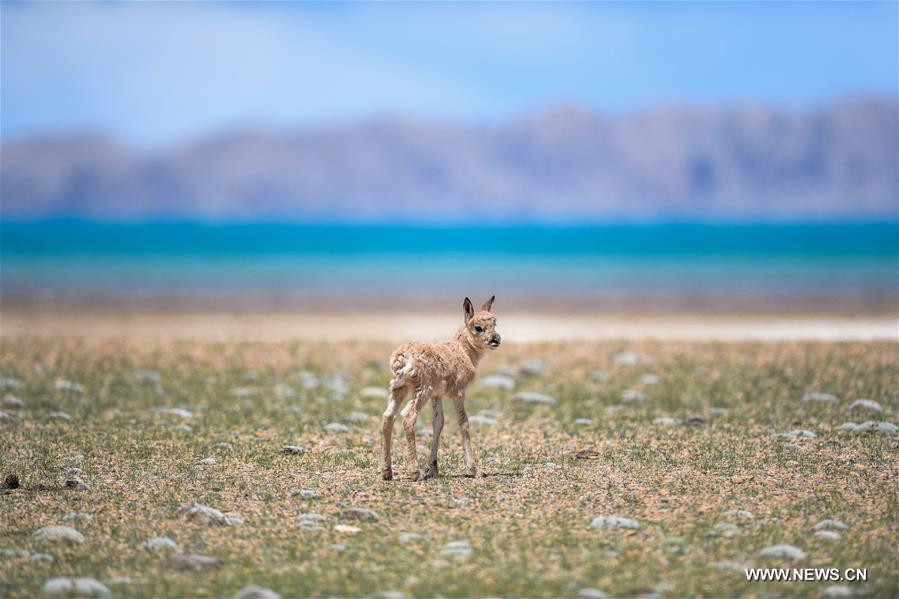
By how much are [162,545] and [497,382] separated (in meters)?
11.3

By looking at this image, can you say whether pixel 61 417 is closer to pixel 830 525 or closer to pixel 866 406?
pixel 830 525

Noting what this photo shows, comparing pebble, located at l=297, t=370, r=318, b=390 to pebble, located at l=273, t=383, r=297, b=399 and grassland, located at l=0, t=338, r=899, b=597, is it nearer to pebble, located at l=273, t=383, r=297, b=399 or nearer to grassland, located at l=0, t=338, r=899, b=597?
grassland, located at l=0, t=338, r=899, b=597

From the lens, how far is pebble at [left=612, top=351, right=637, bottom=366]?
2347 cm

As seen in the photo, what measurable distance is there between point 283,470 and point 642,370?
10.6 metres

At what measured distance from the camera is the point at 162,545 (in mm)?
10617

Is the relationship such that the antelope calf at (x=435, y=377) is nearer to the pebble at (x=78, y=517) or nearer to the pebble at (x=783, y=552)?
the pebble at (x=78, y=517)

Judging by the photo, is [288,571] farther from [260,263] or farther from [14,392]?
[260,263]

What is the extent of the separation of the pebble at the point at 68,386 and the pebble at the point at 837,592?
14.8 metres

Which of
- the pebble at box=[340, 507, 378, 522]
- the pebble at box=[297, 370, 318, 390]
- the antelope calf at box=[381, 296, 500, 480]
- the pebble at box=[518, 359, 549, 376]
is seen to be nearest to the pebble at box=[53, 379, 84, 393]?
the pebble at box=[297, 370, 318, 390]

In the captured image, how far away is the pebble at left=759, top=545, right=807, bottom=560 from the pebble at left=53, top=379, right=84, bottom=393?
13954mm

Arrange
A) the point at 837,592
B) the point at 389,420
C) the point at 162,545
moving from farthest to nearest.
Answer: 1. the point at 389,420
2. the point at 162,545
3. the point at 837,592

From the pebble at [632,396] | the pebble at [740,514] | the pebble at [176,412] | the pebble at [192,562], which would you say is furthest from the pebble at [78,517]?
the pebble at [632,396]

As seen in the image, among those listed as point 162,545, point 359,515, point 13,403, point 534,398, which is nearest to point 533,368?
point 534,398

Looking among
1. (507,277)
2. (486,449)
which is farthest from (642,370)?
(507,277)
